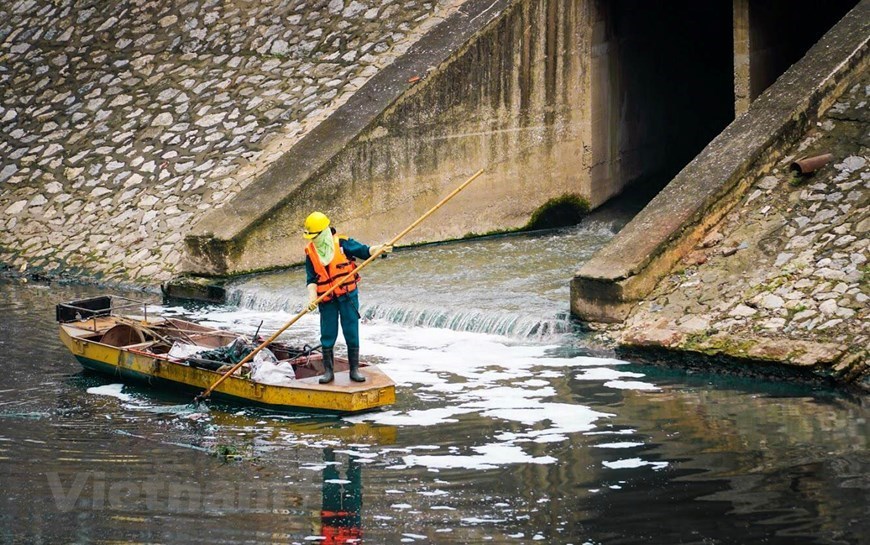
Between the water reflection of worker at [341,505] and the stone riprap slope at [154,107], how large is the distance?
8.77 metres

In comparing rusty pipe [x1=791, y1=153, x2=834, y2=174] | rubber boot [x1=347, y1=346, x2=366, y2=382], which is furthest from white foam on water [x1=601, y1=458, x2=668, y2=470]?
rusty pipe [x1=791, y1=153, x2=834, y2=174]

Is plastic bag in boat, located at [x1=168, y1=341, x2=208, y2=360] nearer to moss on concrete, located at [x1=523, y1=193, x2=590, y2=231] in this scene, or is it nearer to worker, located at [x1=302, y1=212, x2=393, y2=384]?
worker, located at [x1=302, y1=212, x2=393, y2=384]

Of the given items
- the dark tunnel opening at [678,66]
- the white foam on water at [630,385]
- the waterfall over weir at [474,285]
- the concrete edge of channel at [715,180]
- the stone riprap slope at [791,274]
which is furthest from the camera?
the dark tunnel opening at [678,66]

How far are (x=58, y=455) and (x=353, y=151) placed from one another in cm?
836

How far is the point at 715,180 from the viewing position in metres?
19.0

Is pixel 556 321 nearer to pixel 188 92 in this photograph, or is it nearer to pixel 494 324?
pixel 494 324

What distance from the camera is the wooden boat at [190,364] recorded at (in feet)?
52.0

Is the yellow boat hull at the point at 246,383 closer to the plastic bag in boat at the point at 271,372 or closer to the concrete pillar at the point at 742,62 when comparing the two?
the plastic bag in boat at the point at 271,372

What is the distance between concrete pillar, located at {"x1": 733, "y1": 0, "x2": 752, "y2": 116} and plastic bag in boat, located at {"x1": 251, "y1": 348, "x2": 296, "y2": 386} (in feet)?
27.0

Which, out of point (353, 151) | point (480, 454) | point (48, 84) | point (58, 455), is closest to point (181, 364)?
point (58, 455)

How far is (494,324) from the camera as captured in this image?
19000 millimetres

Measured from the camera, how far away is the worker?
16.0m

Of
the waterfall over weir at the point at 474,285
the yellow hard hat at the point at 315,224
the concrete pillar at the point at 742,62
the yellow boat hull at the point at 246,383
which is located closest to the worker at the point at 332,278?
the yellow hard hat at the point at 315,224

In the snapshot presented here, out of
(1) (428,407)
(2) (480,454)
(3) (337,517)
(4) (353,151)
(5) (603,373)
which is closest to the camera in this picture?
(3) (337,517)
